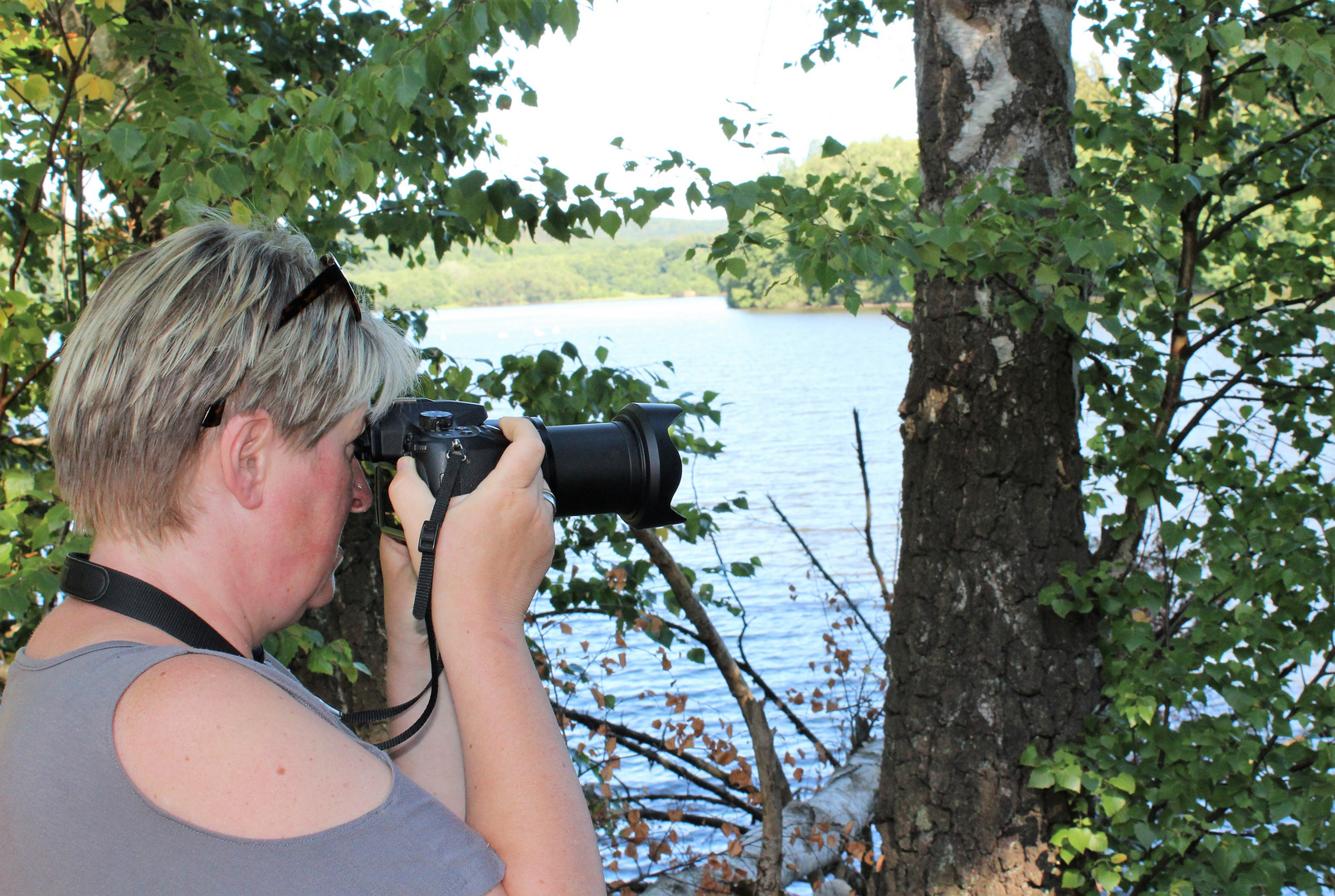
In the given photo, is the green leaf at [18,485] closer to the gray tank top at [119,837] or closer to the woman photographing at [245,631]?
the woman photographing at [245,631]

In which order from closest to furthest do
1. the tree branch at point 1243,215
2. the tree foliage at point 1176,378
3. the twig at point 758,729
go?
the tree foliage at point 1176,378 → the tree branch at point 1243,215 → the twig at point 758,729

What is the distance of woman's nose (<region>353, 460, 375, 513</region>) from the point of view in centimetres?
109

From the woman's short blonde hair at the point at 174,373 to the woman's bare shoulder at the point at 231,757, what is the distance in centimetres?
19

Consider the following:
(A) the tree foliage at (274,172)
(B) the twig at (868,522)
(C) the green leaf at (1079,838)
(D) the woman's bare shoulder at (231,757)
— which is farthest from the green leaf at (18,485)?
(B) the twig at (868,522)

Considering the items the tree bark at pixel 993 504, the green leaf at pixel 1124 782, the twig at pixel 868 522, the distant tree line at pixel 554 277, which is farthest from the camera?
the distant tree line at pixel 554 277

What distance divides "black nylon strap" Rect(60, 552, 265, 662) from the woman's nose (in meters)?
0.24

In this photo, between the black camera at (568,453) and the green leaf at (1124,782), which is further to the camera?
the green leaf at (1124,782)

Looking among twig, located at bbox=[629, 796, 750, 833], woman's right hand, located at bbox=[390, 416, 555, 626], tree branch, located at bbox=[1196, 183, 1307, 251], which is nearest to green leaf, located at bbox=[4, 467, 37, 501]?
woman's right hand, located at bbox=[390, 416, 555, 626]

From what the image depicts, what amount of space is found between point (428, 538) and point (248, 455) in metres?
0.18

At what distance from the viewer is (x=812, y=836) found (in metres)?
3.43

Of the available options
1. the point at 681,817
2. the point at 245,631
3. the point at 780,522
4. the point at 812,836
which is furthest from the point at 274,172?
the point at 780,522

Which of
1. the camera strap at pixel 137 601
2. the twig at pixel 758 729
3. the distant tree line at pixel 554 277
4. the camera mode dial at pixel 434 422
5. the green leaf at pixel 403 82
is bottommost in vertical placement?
the twig at pixel 758 729

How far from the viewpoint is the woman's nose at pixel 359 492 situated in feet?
3.57

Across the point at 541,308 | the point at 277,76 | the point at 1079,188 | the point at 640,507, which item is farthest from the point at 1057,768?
the point at 541,308
